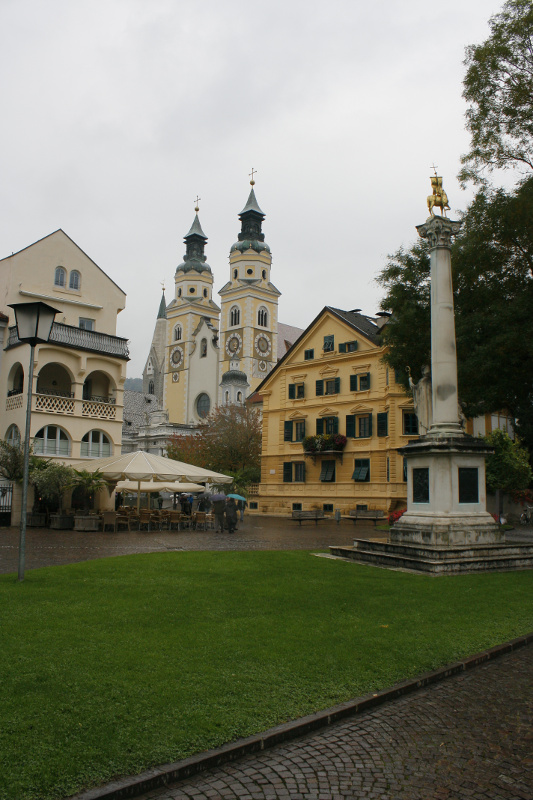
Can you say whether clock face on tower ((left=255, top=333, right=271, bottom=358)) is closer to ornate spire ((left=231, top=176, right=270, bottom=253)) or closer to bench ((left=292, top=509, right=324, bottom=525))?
ornate spire ((left=231, top=176, right=270, bottom=253))

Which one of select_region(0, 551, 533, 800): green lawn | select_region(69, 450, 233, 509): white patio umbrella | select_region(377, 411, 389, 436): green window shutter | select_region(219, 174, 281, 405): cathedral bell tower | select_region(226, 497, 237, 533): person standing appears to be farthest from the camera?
select_region(219, 174, 281, 405): cathedral bell tower

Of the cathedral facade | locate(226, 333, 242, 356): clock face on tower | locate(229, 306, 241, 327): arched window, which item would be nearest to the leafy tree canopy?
the cathedral facade

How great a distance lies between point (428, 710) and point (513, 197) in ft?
52.9

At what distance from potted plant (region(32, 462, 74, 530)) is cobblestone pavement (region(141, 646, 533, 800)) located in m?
20.7

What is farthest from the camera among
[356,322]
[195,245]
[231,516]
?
[195,245]

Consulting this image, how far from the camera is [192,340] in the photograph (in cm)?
9700

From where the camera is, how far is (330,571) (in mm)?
12047

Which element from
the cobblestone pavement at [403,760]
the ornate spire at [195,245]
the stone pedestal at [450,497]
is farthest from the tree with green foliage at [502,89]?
the ornate spire at [195,245]

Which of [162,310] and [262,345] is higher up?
[162,310]

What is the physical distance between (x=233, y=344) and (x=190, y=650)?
8465 cm

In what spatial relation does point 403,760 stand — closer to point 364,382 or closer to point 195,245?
point 364,382

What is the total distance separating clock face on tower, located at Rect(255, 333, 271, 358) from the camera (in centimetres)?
9006

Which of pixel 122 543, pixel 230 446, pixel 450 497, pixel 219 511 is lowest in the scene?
pixel 122 543

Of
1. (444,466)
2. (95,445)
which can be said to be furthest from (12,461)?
(444,466)
